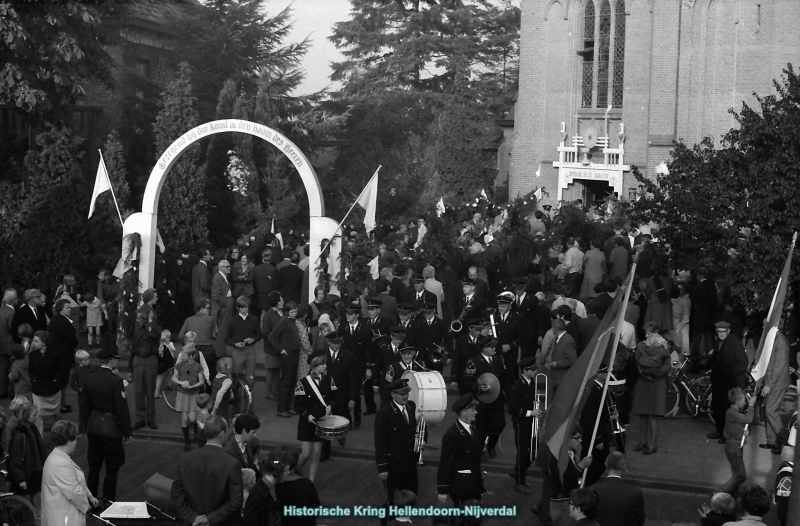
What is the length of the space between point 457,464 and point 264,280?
10317mm

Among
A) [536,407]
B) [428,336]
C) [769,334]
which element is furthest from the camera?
[428,336]

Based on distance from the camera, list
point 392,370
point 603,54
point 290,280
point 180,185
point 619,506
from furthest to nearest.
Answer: point 603,54
point 180,185
point 290,280
point 392,370
point 619,506

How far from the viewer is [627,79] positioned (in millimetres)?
36219

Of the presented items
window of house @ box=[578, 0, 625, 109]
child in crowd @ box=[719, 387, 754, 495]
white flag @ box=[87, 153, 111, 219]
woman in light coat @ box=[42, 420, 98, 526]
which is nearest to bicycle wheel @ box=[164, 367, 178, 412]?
white flag @ box=[87, 153, 111, 219]

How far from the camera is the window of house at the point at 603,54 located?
120ft

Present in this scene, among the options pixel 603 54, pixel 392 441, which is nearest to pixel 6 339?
pixel 392 441

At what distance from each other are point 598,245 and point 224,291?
294 inches

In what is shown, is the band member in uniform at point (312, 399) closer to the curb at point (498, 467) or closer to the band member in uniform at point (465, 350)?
the curb at point (498, 467)

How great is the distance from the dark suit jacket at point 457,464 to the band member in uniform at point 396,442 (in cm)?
73

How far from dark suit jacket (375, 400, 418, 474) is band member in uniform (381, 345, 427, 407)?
165 centimetres

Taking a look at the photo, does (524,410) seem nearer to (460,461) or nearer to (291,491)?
(460,461)

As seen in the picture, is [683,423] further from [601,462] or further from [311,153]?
[311,153]

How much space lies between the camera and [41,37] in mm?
24562

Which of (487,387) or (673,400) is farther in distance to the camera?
(673,400)
